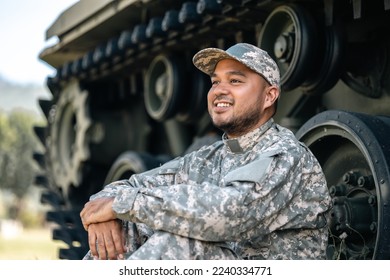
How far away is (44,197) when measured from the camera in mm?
11414

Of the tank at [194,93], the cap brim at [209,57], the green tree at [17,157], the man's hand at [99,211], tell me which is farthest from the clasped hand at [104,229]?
the green tree at [17,157]

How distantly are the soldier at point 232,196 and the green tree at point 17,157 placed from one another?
88.3 feet

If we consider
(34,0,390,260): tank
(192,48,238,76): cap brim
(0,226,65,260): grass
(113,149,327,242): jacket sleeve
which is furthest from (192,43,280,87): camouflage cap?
(0,226,65,260): grass

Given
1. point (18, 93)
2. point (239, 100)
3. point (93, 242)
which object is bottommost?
point (18, 93)

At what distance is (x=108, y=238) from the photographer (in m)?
4.55

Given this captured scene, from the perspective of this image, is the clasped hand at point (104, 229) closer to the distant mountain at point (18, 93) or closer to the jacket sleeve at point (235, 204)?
the jacket sleeve at point (235, 204)

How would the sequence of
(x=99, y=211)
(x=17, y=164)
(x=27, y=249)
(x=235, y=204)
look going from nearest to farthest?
(x=235, y=204) → (x=99, y=211) → (x=27, y=249) → (x=17, y=164)

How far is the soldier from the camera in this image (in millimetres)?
4246

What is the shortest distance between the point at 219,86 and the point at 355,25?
6.79 ft

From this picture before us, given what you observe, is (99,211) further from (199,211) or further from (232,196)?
(232,196)

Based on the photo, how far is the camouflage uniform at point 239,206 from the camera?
13.9 ft

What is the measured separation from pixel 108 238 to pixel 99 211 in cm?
13

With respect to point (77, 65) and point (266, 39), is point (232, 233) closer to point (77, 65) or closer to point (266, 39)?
point (266, 39)

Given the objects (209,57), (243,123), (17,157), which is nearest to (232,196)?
(243,123)
